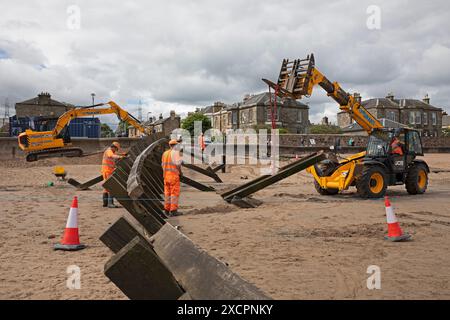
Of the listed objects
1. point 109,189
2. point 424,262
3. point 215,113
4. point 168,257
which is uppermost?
point 215,113

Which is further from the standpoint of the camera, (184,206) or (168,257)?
(184,206)

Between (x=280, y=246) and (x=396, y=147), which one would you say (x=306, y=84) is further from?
(x=280, y=246)

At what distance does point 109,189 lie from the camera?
4.34 metres

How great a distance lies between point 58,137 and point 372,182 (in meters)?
14.8

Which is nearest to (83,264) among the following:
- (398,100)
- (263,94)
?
(263,94)

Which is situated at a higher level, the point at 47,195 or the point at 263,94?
the point at 263,94

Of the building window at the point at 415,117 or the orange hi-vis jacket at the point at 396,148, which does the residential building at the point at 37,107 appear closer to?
the orange hi-vis jacket at the point at 396,148

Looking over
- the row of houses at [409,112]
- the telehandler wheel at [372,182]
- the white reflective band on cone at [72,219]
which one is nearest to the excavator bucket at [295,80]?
the telehandler wheel at [372,182]

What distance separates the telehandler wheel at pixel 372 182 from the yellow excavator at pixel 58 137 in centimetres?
1290

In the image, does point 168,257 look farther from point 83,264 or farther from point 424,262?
point 424,262

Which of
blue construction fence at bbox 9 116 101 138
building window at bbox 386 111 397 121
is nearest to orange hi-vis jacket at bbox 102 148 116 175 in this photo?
blue construction fence at bbox 9 116 101 138

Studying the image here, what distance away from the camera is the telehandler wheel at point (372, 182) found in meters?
11.3

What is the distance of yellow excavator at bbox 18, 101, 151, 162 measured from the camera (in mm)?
18250

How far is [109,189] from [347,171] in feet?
29.4
